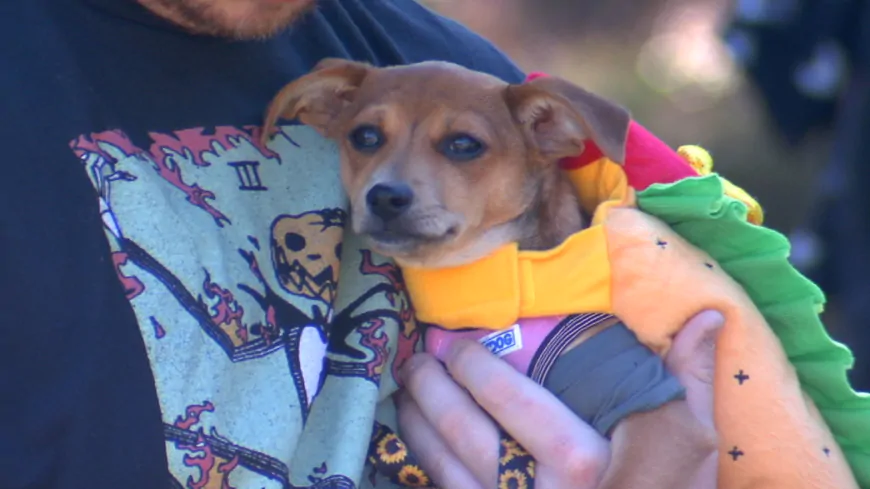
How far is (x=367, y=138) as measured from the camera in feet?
7.88

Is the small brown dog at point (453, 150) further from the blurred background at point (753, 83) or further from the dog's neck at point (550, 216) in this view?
the blurred background at point (753, 83)

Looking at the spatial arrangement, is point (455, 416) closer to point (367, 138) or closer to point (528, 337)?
point (528, 337)

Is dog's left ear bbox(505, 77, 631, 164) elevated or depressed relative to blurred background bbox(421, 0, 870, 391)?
elevated

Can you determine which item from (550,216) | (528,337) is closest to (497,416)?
(528,337)

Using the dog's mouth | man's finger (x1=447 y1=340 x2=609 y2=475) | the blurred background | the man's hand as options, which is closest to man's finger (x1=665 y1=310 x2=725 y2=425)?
the man's hand

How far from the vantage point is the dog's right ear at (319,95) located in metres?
1.99

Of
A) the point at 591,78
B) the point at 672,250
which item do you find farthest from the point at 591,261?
the point at 591,78

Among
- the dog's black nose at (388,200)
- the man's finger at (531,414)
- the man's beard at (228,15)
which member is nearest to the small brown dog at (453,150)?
the dog's black nose at (388,200)

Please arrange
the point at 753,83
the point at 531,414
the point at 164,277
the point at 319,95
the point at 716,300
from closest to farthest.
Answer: the point at 164,277 < the point at 531,414 < the point at 716,300 < the point at 319,95 < the point at 753,83

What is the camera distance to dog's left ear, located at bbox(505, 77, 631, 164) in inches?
87.0

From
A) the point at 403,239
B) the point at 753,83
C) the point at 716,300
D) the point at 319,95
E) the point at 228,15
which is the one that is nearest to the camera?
the point at 228,15

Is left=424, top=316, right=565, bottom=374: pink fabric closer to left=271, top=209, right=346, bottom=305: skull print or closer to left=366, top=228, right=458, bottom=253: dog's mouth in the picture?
left=366, top=228, right=458, bottom=253: dog's mouth

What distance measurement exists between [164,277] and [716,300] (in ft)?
3.75

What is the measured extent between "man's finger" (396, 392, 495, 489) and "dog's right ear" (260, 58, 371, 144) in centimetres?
66
